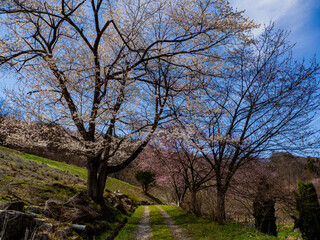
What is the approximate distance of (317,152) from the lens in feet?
26.4

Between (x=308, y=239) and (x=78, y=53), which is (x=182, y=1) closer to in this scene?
(x=78, y=53)

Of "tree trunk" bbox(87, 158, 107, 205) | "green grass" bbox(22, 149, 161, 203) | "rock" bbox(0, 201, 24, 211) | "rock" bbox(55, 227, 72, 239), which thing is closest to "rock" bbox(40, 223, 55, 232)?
"rock" bbox(55, 227, 72, 239)

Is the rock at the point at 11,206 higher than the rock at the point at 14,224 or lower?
higher

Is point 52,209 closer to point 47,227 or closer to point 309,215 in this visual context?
point 47,227

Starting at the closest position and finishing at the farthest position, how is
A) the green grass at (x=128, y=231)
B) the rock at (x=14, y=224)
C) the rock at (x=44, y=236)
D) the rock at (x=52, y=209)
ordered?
the rock at (x=14, y=224)
the rock at (x=44, y=236)
the rock at (x=52, y=209)
the green grass at (x=128, y=231)

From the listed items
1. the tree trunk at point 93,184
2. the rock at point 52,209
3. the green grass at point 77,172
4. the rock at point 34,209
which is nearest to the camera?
the rock at point 34,209

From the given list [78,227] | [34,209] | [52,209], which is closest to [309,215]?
[78,227]

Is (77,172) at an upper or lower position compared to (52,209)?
upper

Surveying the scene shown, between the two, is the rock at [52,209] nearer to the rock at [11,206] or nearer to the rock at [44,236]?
the rock at [11,206]

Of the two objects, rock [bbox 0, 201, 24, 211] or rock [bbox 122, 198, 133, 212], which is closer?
rock [bbox 0, 201, 24, 211]

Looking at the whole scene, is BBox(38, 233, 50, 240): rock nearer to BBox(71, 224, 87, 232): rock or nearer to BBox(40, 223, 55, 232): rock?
BBox(40, 223, 55, 232): rock

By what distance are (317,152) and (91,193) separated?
10.3 meters

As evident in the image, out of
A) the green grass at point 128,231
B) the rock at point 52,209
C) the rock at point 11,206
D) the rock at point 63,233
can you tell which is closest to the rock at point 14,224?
the rock at point 11,206

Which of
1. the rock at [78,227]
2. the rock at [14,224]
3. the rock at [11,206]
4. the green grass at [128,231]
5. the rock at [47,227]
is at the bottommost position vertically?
the green grass at [128,231]
